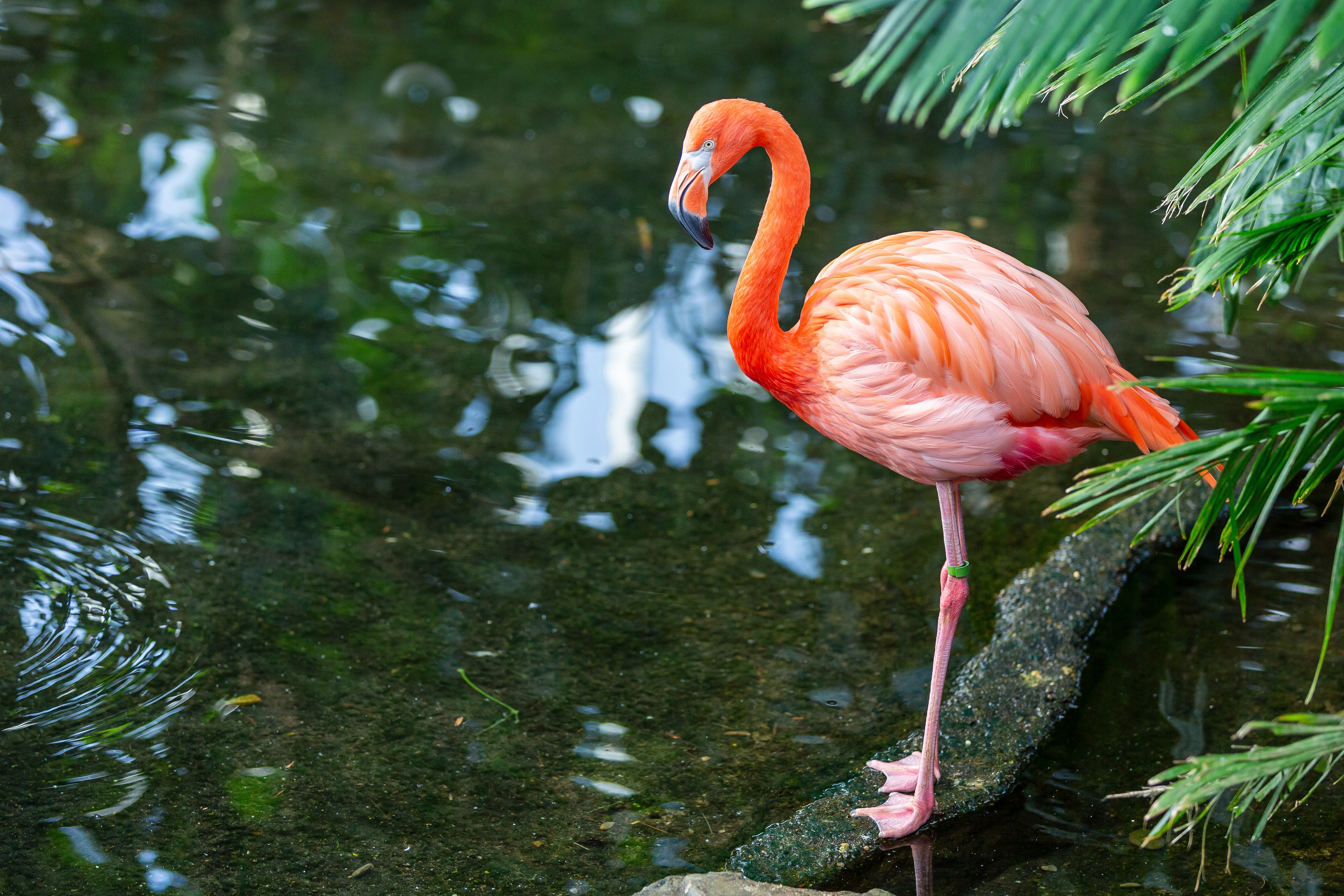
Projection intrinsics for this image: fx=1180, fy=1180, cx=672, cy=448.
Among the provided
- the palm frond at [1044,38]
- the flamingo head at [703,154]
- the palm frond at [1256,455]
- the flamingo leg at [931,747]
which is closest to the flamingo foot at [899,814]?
the flamingo leg at [931,747]

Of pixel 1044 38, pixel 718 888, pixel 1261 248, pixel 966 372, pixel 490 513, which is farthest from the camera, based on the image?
pixel 490 513

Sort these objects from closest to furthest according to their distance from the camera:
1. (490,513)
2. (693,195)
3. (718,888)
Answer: (718,888), (693,195), (490,513)

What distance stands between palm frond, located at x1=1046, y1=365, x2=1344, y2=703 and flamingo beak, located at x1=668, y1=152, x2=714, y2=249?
128 cm

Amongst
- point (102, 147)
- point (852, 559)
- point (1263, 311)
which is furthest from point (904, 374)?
point (102, 147)

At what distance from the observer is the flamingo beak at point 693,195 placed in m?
2.68

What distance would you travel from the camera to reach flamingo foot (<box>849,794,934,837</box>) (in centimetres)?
259

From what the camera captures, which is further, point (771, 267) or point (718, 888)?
point (771, 267)

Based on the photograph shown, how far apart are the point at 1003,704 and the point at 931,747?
0.39 metres

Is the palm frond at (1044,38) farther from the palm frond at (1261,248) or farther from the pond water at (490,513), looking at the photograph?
the pond water at (490,513)

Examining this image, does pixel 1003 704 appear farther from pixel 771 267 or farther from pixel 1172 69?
pixel 1172 69

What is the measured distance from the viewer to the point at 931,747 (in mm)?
2625

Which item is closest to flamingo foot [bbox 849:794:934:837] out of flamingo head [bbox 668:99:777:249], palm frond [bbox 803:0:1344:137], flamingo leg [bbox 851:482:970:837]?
flamingo leg [bbox 851:482:970:837]

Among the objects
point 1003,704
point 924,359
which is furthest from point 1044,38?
point 1003,704

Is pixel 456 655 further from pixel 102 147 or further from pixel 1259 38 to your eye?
pixel 102 147
